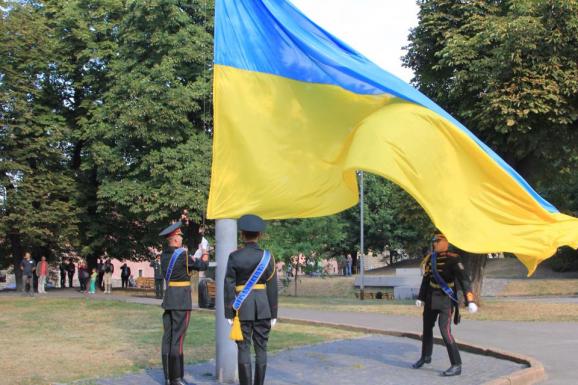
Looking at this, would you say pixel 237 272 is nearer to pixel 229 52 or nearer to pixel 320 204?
pixel 320 204

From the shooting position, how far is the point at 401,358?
38.1 feet

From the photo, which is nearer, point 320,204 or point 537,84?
point 320,204

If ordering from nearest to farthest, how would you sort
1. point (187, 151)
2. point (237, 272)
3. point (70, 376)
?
1. point (237, 272)
2. point (70, 376)
3. point (187, 151)

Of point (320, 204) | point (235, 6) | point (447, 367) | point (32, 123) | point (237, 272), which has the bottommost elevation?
point (447, 367)

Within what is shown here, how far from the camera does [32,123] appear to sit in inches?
1385

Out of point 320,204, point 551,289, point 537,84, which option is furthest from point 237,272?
point 551,289

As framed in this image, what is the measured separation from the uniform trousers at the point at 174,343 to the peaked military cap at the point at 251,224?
1816 millimetres

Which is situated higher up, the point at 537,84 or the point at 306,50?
the point at 537,84

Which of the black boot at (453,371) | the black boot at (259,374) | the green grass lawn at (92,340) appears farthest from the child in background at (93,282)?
the black boot at (259,374)

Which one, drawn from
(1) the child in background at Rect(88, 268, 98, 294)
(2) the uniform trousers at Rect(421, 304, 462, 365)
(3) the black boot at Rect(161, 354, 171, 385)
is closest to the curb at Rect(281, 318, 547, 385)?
(2) the uniform trousers at Rect(421, 304, 462, 365)

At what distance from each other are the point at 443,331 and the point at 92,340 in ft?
24.1

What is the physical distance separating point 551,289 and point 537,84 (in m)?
22.8

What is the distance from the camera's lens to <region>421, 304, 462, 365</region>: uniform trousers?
33.0 ft

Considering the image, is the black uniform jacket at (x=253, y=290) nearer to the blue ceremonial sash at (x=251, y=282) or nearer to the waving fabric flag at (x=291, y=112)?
the blue ceremonial sash at (x=251, y=282)
